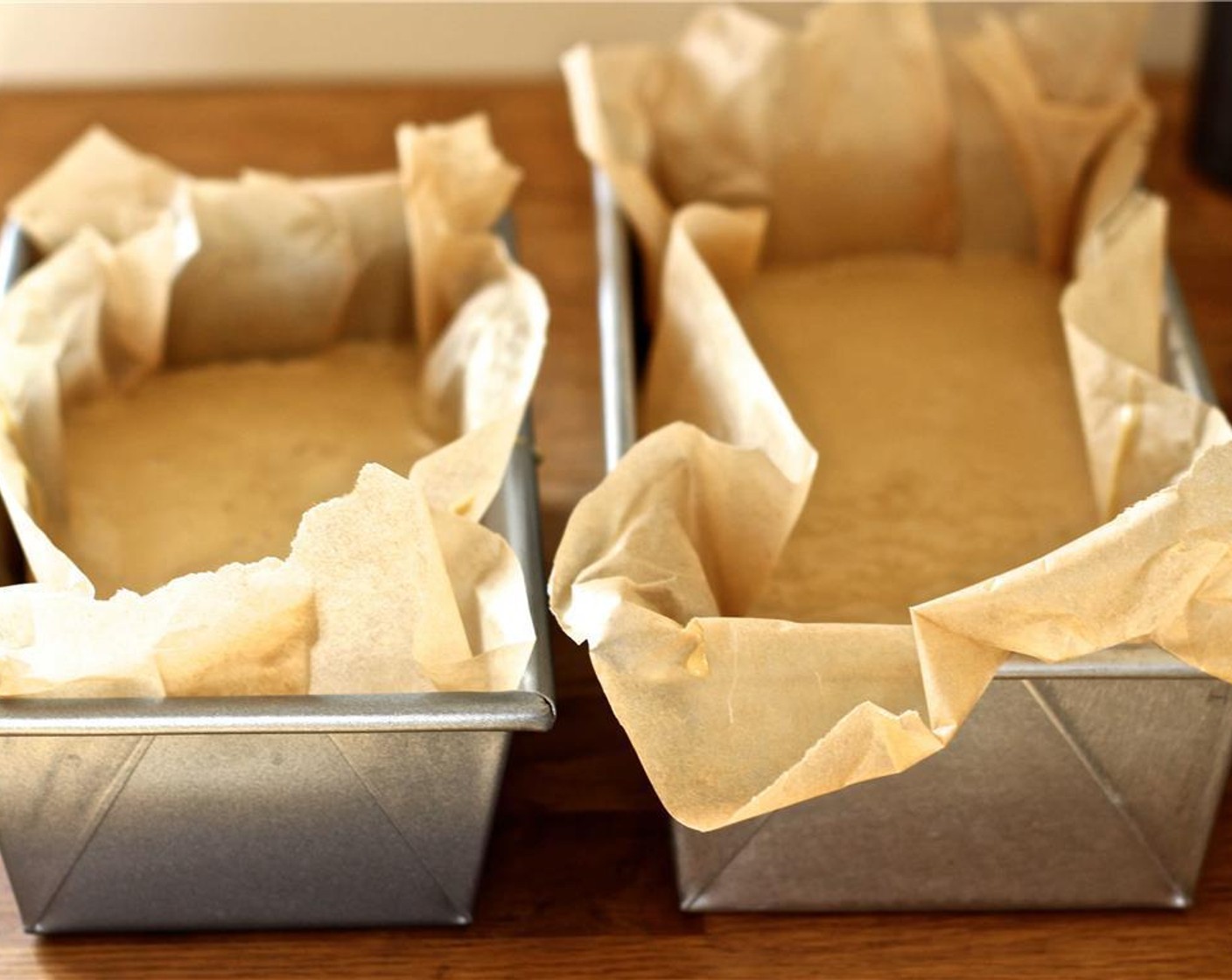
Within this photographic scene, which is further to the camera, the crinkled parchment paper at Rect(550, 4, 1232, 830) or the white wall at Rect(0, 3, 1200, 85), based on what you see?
the white wall at Rect(0, 3, 1200, 85)

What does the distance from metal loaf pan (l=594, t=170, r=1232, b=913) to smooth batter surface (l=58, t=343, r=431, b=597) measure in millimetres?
218

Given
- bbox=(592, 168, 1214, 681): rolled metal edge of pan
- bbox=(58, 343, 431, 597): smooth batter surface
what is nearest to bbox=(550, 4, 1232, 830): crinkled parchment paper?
bbox=(592, 168, 1214, 681): rolled metal edge of pan

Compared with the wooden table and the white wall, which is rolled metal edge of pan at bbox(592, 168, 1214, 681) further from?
the white wall

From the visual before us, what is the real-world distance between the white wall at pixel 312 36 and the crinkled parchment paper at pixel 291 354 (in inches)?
10.1

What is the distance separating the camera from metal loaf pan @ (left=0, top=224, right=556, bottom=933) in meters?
0.54

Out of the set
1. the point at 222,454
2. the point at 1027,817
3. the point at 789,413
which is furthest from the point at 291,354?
the point at 1027,817

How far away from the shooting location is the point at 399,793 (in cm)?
56

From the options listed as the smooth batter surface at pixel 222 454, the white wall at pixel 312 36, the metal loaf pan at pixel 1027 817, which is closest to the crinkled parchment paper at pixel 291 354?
the smooth batter surface at pixel 222 454

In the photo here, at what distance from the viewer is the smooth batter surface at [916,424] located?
0.69 meters

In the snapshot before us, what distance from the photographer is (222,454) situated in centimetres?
75

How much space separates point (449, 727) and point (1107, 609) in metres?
0.20

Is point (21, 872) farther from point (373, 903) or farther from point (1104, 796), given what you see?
point (1104, 796)

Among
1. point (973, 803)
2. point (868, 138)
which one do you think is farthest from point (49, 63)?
point (973, 803)

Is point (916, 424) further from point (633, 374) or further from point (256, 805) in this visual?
point (256, 805)
